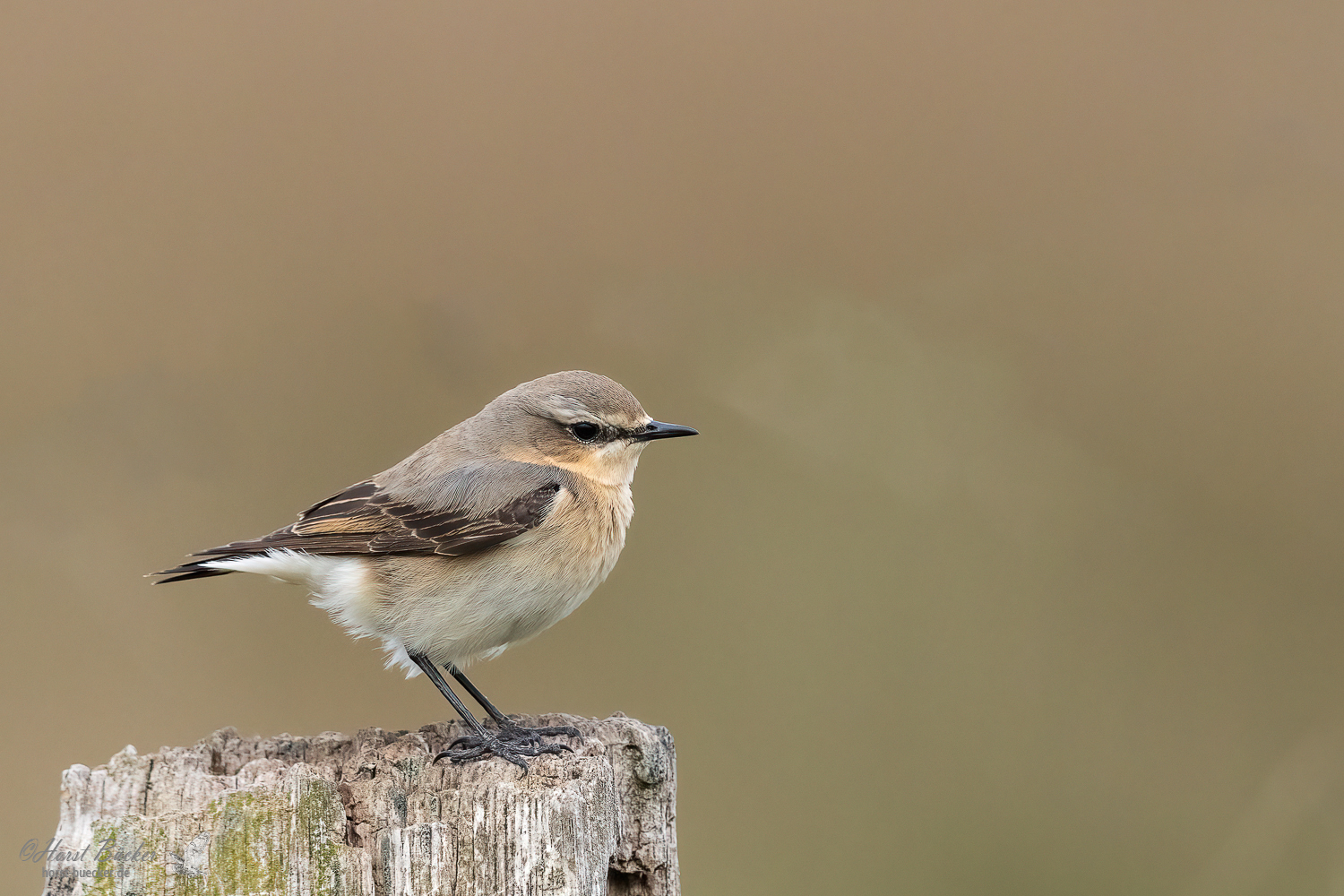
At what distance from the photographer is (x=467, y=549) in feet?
13.8

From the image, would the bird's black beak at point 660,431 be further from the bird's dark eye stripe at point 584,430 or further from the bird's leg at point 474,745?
the bird's leg at point 474,745

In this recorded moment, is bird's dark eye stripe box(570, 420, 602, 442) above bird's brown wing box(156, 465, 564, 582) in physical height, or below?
above

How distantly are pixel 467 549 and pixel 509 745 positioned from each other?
A: 29.5 inches

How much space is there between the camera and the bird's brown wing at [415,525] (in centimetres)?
421

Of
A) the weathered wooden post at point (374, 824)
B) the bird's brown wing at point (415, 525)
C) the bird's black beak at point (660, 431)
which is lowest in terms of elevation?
the weathered wooden post at point (374, 824)

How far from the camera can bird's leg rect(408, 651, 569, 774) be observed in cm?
370

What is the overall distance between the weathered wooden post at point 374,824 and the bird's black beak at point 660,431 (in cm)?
135

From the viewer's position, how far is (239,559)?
4270 mm

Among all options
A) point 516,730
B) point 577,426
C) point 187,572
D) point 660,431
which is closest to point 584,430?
point 577,426

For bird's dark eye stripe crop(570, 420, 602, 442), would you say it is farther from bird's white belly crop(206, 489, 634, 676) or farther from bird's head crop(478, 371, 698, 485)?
bird's white belly crop(206, 489, 634, 676)

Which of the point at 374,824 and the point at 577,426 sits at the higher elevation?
the point at 577,426

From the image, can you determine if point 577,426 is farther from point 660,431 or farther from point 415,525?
point 415,525

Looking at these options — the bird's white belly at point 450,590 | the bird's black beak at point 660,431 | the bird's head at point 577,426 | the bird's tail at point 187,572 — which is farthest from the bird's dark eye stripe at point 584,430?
the bird's tail at point 187,572

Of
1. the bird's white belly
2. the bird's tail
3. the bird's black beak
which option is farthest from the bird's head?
the bird's tail
